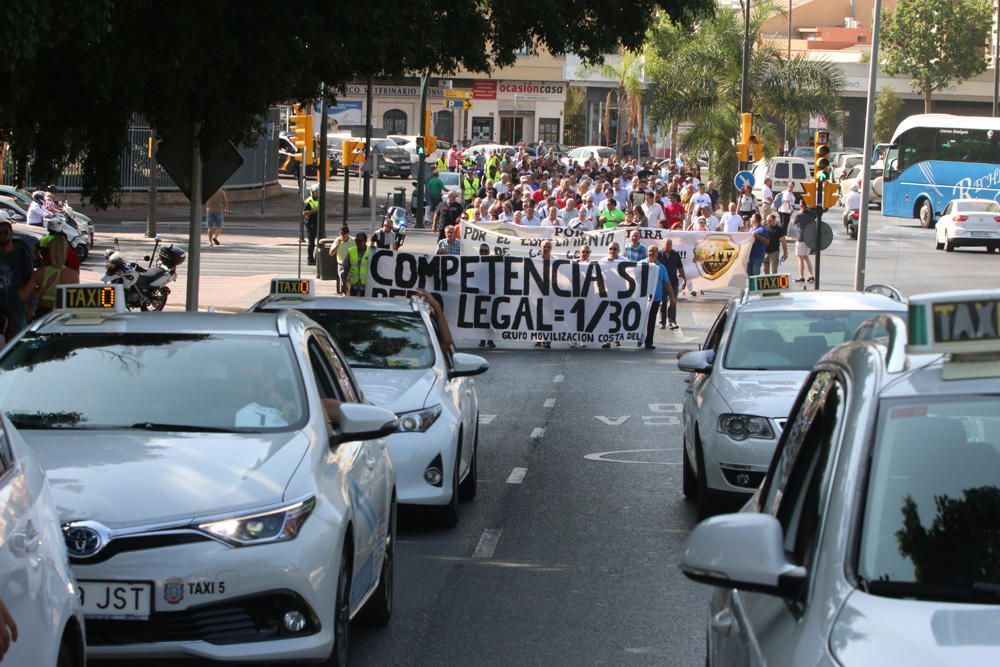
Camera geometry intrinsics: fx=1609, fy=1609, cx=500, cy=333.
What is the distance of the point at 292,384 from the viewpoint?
7152mm

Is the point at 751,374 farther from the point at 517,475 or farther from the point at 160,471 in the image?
the point at 160,471

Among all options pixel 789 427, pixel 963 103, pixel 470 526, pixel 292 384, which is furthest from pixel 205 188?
pixel 963 103

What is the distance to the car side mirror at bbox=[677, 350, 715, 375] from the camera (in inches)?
464

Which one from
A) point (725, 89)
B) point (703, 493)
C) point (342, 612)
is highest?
point (725, 89)

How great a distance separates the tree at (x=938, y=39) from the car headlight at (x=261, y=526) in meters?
92.2

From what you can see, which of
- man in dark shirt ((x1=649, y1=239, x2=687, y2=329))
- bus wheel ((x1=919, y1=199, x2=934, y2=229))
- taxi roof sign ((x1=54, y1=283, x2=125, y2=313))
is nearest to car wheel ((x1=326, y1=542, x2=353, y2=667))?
taxi roof sign ((x1=54, y1=283, x2=125, y2=313))

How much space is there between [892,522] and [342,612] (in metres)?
3.30

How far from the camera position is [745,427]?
10875 mm

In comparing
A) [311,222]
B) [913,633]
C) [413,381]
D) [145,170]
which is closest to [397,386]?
[413,381]

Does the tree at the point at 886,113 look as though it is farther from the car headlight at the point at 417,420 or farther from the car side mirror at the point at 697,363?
the car headlight at the point at 417,420

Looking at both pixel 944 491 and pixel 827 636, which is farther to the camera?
pixel 944 491

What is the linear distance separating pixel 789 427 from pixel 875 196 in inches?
2578

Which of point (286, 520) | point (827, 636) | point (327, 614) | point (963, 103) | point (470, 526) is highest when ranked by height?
point (963, 103)

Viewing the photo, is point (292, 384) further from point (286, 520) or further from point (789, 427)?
point (789, 427)
